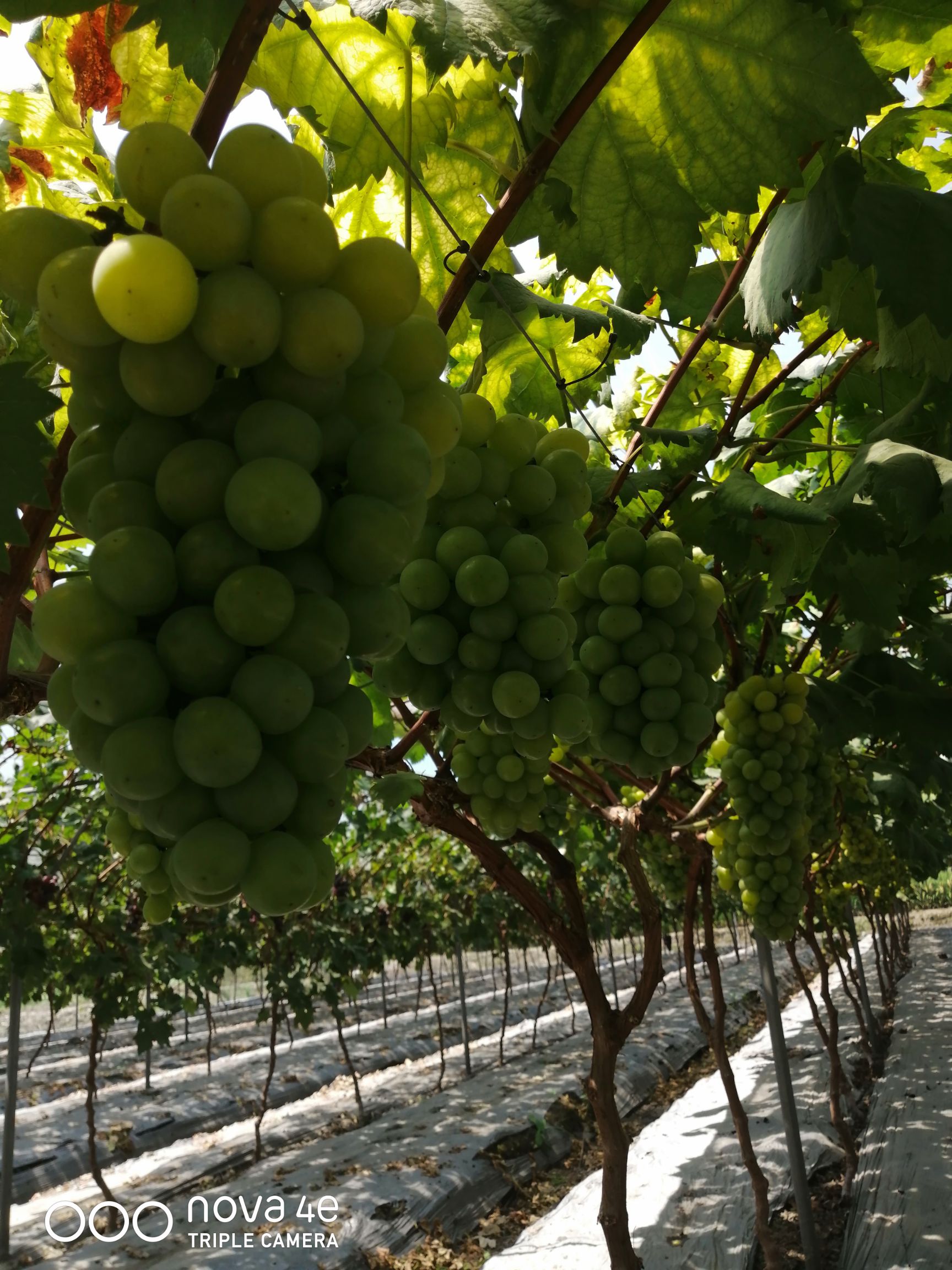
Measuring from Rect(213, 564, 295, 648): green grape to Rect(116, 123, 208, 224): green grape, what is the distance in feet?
1.03

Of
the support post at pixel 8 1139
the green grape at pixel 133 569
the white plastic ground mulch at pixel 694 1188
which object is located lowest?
the white plastic ground mulch at pixel 694 1188

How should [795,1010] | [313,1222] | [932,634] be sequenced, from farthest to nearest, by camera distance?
[795,1010], [313,1222], [932,634]

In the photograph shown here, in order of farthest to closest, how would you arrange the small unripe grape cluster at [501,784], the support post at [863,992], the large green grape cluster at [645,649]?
the support post at [863,992], the small unripe grape cluster at [501,784], the large green grape cluster at [645,649]

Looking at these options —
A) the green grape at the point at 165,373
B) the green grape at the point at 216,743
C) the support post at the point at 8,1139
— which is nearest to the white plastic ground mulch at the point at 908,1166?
the support post at the point at 8,1139

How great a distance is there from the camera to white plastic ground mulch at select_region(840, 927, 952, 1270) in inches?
204

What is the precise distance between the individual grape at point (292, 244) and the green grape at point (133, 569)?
23cm

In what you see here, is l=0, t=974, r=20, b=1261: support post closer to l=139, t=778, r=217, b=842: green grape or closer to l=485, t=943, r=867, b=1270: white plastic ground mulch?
l=485, t=943, r=867, b=1270: white plastic ground mulch

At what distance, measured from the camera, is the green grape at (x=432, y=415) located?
34.5 inches

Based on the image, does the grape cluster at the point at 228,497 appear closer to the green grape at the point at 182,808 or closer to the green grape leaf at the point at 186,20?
the green grape at the point at 182,808

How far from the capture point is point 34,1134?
9.99m

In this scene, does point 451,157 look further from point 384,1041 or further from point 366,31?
point 384,1041

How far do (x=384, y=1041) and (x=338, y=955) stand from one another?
4.94 metres

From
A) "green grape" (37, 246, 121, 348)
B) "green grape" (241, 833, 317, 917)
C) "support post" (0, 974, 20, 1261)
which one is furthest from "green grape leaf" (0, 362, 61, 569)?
"support post" (0, 974, 20, 1261)

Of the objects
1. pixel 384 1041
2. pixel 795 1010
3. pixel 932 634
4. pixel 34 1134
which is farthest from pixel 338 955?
pixel 932 634
